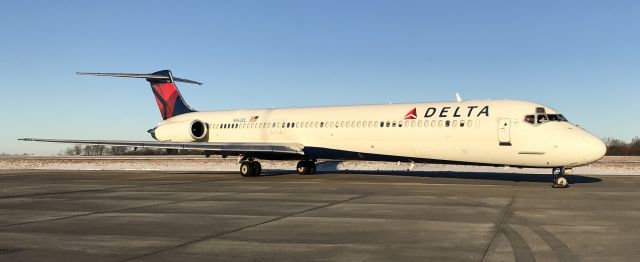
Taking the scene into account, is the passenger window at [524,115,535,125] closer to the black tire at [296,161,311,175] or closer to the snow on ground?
the snow on ground

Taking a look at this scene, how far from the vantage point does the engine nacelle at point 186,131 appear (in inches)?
1119

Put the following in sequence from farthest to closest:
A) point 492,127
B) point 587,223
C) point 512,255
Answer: point 492,127, point 587,223, point 512,255

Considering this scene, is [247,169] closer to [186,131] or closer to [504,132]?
[186,131]

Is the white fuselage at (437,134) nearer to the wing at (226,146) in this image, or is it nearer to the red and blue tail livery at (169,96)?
the wing at (226,146)

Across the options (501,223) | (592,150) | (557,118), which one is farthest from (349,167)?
(501,223)

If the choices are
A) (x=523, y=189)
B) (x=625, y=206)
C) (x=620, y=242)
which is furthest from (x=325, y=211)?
(x=523, y=189)

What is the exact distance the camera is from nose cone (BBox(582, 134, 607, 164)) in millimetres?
16188

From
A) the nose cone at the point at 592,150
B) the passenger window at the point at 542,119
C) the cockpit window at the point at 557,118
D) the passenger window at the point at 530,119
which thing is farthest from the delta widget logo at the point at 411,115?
the nose cone at the point at 592,150

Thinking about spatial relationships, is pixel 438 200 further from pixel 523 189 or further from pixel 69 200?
pixel 69 200

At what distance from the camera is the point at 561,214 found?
34.6 ft

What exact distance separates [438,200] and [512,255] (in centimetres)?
→ 666

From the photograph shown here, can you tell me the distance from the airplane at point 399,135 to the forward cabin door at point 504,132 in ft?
0.10

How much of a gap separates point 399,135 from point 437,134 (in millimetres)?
1604

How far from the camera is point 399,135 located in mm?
20594
